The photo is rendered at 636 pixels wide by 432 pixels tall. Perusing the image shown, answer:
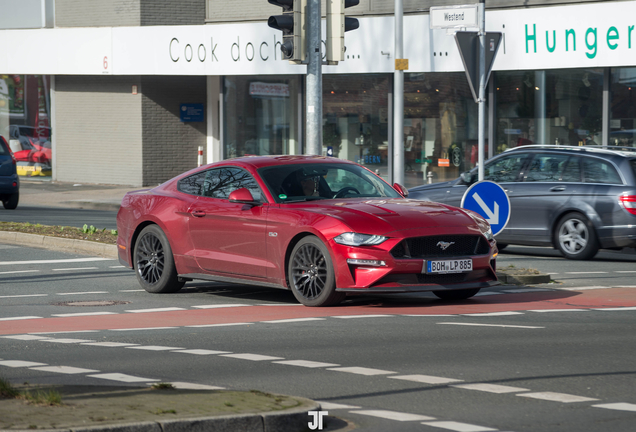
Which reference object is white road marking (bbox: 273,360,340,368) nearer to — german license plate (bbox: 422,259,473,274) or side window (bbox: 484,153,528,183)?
german license plate (bbox: 422,259,473,274)

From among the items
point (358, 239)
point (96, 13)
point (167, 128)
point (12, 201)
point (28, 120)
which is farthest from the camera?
point (28, 120)

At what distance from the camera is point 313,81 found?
14805mm

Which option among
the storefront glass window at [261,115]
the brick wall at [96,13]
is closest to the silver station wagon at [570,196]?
the storefront glass window at [261,115]

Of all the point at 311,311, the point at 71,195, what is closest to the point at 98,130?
the point at 71,195

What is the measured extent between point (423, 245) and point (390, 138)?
16954 mm

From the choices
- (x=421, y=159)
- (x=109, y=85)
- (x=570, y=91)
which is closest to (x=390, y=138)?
(x=421, y=159)

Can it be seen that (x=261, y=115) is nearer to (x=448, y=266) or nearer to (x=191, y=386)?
(x=448, y=266)

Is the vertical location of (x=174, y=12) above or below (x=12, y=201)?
above

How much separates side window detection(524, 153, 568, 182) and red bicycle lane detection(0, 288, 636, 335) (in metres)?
4.33

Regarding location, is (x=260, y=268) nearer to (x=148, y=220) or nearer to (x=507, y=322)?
(x=148, y=220)

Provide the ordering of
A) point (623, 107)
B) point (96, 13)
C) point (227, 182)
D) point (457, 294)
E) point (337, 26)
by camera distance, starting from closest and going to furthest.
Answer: point (457, 294) → point (227, 182) → point (337, 26) → point (623, 107) → point (96, 13)

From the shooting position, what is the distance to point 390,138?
88.1ft

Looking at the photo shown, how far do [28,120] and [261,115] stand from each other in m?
8.74

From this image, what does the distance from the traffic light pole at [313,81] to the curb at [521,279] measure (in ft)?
11.5
